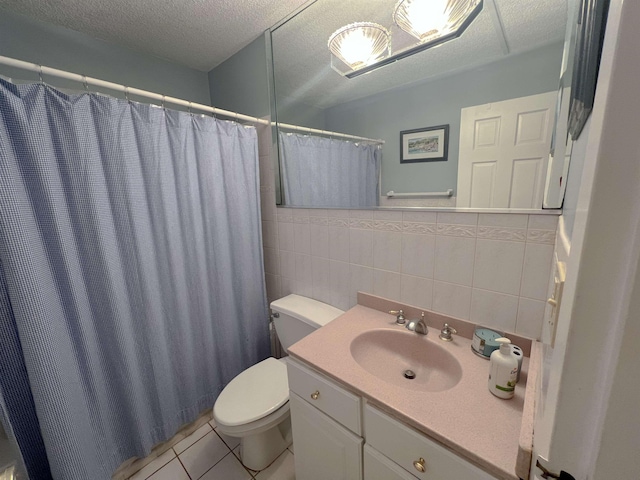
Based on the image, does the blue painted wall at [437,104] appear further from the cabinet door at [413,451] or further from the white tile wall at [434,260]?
the cabinet door at [413,451]

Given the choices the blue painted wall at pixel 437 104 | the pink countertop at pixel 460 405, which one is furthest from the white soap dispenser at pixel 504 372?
the blue painted wall at pixel 437 104

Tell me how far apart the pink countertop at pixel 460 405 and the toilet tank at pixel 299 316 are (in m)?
0.31

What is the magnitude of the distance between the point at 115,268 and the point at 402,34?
1639mm

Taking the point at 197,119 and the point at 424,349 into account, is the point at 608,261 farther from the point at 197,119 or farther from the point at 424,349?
the point at 197,119

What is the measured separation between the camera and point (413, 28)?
1002mm

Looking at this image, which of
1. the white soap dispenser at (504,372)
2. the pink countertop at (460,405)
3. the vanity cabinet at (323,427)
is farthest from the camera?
the vanity cabinet at (323,427)

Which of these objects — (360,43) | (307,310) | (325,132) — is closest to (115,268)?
(307,310)

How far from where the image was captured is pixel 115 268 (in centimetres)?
114

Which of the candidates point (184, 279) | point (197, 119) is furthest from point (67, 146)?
point (184, 279)

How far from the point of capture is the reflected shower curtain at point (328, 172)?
Result: 1.29 m

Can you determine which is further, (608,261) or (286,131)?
(286,131)

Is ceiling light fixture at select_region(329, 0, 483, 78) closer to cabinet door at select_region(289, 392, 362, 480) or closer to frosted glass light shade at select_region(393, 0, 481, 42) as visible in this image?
frosted glass light shade at select_region(393, 0, 481, 42)

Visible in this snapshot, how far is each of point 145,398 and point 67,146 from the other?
1.23 m

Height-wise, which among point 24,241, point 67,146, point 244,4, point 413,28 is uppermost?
point 244,4
